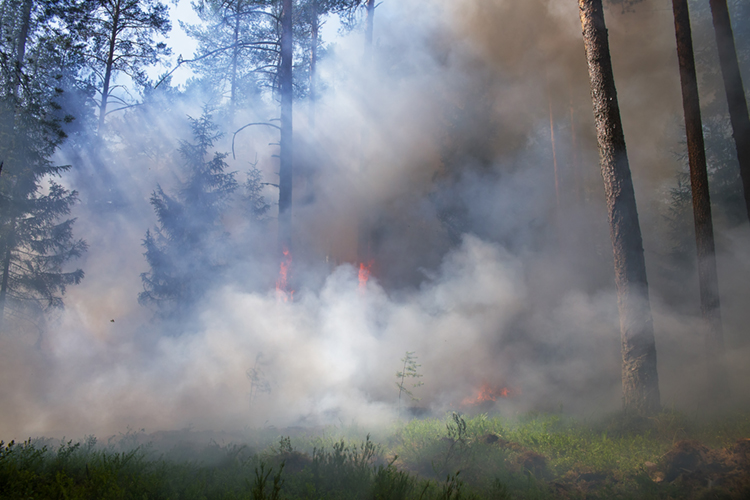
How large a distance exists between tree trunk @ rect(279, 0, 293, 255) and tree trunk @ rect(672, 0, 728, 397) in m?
9.30

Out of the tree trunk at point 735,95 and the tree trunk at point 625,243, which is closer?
the tree trunk at point 625,243

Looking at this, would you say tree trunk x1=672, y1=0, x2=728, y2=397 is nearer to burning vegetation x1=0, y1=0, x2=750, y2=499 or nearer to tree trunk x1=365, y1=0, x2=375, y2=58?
burning vegetation x1=0, y1=0, x2=750, y2=499

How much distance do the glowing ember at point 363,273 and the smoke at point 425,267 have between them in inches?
9.5

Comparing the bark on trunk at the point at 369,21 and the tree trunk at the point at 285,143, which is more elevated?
the bark on trunk at the point at 369,21

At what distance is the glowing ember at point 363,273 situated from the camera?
13315mm

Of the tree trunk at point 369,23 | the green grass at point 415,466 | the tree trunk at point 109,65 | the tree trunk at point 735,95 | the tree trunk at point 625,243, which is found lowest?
the green grass at point 415,466

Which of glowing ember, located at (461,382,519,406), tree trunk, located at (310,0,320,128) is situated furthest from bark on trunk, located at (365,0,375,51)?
glowing ember, located at (461,382,519,406)

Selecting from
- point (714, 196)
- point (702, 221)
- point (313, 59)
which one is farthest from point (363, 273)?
point (313, 59)

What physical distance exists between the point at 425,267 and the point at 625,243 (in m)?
8.16

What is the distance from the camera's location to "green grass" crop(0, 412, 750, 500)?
349cm

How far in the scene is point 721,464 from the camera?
4.41 m

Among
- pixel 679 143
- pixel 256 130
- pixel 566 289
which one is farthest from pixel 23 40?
pixel 679 143

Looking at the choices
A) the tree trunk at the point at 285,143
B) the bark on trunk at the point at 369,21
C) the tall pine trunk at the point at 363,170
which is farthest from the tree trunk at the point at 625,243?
the bark on trunk at the point at 369,21

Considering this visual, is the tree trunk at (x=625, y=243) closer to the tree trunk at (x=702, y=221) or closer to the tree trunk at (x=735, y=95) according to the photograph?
the tree trunk at (x=702, y=221)
